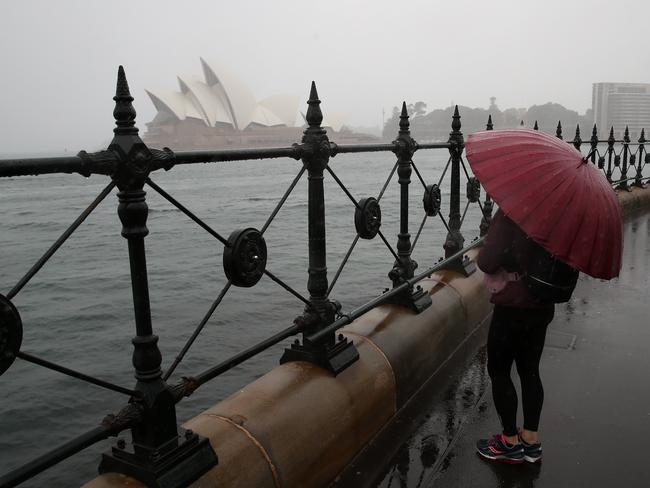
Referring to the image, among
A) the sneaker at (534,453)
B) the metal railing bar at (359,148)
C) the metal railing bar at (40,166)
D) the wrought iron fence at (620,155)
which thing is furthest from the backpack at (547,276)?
the wrought iron fence at (620,155)

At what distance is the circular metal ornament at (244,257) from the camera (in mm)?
2254

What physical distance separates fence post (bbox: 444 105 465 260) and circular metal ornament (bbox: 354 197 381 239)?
149 cm

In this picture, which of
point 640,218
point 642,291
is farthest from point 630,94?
point 642,291

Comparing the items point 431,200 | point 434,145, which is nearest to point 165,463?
point 431,200

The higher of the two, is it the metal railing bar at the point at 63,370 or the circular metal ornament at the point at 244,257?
the circular metal ornament at the point at 244,257

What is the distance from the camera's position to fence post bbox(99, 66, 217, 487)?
1.87 m

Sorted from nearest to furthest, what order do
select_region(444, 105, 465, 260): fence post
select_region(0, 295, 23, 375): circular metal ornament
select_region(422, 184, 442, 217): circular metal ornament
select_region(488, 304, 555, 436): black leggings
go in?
select_region(0, 295, 23, 375): circular metal ornament
select_region(488, 304, 555, 436): black leggings
select_region(422, 184, 442, 217): circular metal ornament
select_region(444, 105, 465, 260): fence post

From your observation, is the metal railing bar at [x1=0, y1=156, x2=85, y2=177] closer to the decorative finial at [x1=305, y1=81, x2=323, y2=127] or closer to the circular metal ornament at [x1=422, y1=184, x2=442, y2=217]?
the decorative finial at [x1=305, y1=81, x2=323, y2=127]

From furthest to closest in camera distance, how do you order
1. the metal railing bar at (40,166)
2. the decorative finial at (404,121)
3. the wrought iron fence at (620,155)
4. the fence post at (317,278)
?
1. the wrought iron fence at (620,155)
2. the decorative finial at (404,121)
3. the fence post at (317,278)
4. the metal railing bar at (40,166)

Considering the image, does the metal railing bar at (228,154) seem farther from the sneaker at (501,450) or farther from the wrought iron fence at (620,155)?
the wrought iron fence at (620,155)

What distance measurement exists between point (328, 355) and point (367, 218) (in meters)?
0.88

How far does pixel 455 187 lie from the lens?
190 inches

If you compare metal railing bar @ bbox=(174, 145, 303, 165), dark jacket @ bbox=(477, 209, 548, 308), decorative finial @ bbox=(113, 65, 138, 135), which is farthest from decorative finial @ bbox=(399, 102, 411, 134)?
decorative finial @ bbox=(113, 65, 138, 135)

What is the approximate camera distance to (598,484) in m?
2.50
